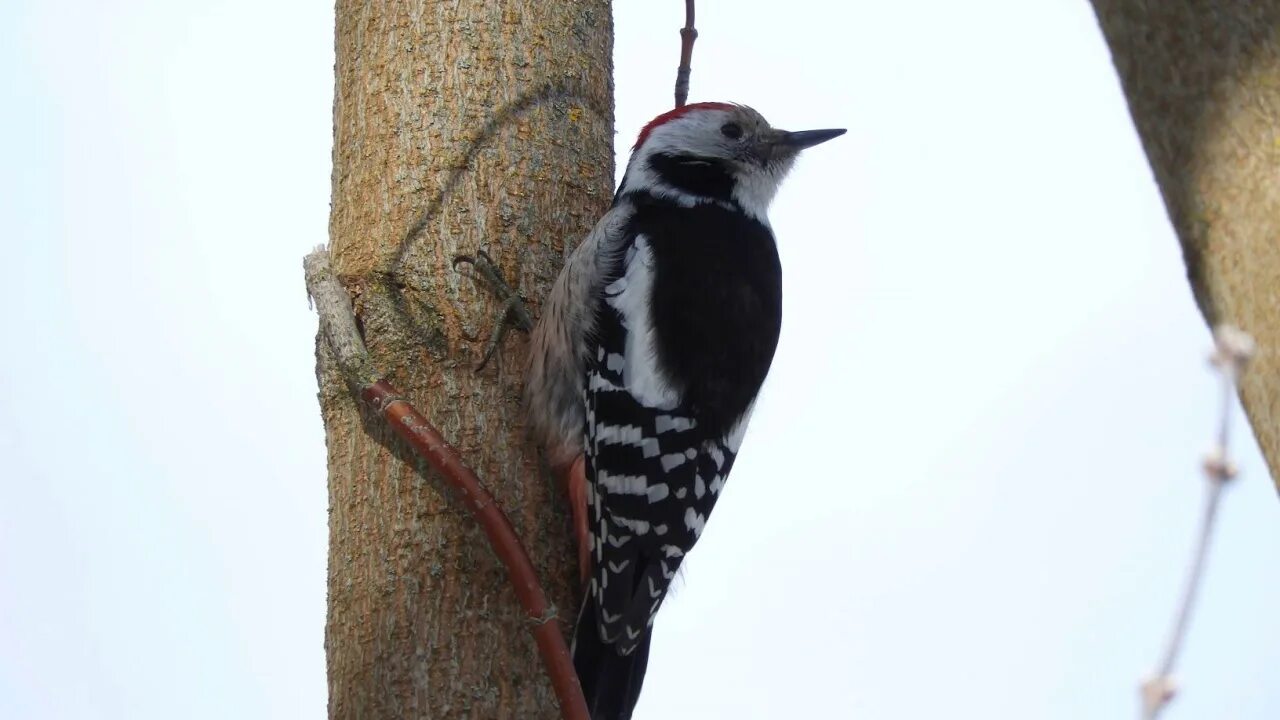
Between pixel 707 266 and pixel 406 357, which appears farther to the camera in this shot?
pixel 707 266

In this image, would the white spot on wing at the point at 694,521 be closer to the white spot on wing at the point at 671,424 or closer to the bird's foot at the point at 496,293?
the white spot on wing at the point at 671,424

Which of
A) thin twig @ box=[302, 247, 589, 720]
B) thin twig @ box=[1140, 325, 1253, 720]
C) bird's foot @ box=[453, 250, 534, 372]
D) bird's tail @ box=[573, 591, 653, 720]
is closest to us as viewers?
thin twig @ box=[1140, 325, 1253, 720]

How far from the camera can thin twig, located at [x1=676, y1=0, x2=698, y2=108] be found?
308 cm

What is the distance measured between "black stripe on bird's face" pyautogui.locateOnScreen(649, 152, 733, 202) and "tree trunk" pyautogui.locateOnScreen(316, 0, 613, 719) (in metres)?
0.36

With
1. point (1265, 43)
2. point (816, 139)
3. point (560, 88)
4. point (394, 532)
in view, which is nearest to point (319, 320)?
point (394, 532)

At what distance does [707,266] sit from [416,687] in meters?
1.13

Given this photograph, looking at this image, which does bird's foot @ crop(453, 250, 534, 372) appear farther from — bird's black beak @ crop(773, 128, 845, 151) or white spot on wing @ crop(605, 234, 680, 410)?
bird's black beak @ crop(773, 128, 845, 151)

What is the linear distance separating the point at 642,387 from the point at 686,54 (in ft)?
3.09

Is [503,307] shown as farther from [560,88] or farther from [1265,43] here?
[1265,43]

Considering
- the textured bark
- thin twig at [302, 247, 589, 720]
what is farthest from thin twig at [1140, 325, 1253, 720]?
thin twig at [302, 247, 589, 720]

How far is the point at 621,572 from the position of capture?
90.5 inches

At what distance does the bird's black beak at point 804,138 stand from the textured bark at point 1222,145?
207 centimetres

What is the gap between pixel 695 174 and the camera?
317 cm

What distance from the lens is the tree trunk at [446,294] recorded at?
211 cm
